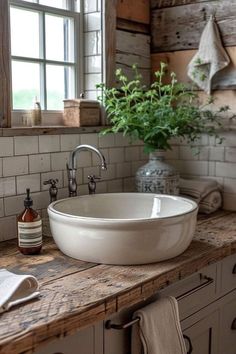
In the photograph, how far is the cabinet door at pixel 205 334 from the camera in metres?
1.67

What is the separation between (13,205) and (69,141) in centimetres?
38

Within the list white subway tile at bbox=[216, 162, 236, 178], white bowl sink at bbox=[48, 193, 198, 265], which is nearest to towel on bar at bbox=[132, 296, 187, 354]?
white bowl sink at bbox=[48, 193, 198, 265]

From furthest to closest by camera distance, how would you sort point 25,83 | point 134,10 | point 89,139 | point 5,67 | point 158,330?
point 134,10, point 89,139, point 25,83, point 5,67, point 158,330

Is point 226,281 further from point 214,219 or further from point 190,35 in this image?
point 190,35

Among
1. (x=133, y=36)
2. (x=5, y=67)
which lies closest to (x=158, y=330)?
(x=5, y=67)

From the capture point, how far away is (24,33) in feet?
6.45

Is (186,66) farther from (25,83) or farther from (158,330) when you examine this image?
(158,330)

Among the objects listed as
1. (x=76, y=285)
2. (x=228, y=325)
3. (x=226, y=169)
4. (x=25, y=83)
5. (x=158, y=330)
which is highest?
(x=25, y=83)

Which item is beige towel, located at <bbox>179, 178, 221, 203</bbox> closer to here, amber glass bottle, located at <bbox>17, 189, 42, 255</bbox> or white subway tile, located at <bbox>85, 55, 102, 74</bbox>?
white subway tile, located at <bbox>85, 55, 102, 74</bbox>

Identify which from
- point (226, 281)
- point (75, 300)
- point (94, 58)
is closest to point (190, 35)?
point (94, 58)

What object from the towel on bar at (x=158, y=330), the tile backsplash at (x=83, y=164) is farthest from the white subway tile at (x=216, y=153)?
the towel on bar at (x=158, y=330)

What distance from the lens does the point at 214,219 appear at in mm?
2068

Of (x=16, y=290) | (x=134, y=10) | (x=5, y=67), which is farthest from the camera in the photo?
(x=134, y=10)

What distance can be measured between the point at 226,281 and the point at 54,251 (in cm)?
68
